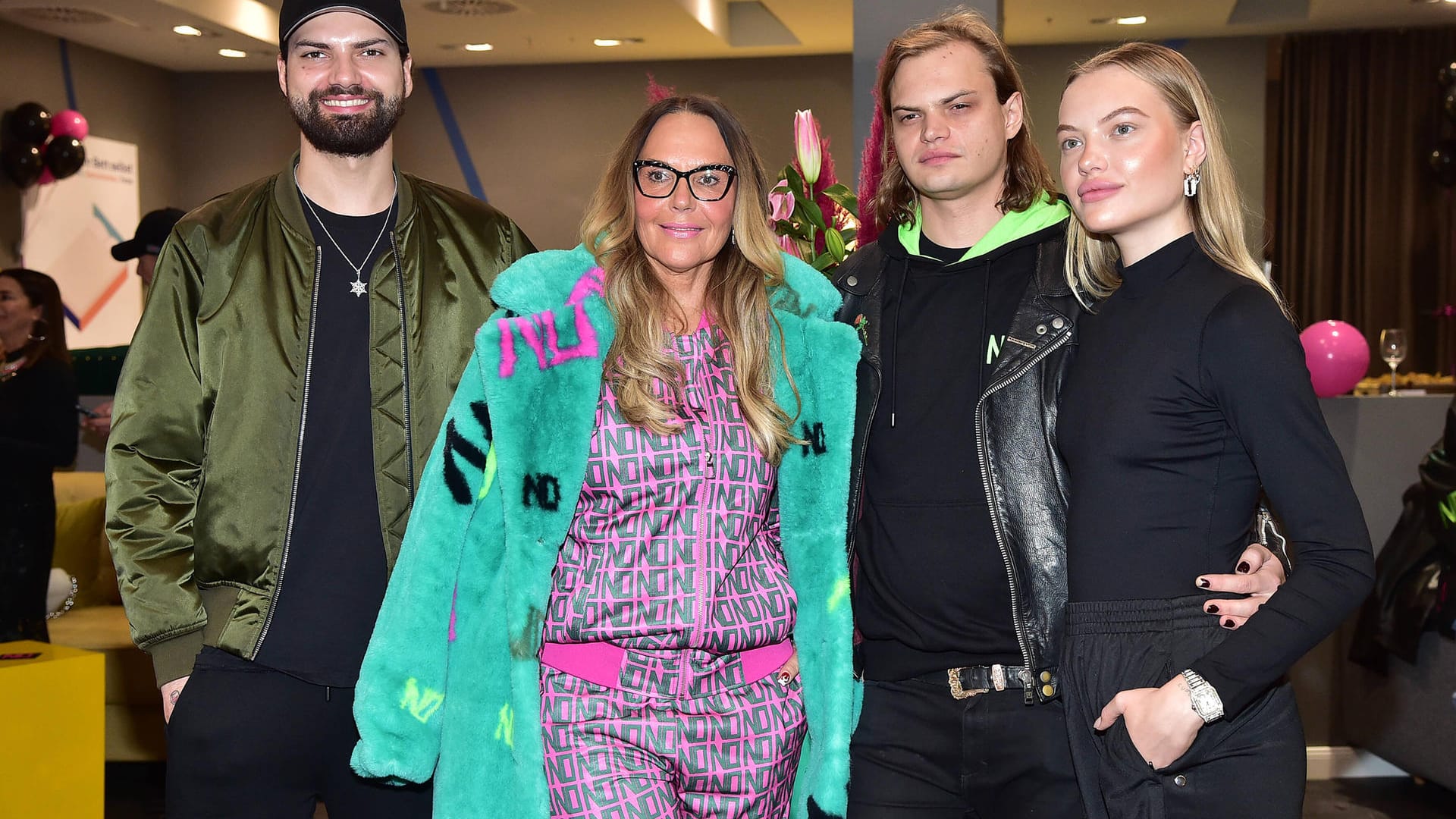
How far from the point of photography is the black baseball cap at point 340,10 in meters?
2.00

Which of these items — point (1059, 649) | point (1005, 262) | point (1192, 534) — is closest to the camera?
point (1192, 534)

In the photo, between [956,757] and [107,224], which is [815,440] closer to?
[956,757]

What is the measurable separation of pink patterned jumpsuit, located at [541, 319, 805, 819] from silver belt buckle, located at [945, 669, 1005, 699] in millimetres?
250

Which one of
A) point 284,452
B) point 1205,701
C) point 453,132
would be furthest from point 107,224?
point 1205,701

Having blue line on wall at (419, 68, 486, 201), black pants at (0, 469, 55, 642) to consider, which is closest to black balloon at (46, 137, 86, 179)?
blue line on wall at (419, 68, 486, 201)

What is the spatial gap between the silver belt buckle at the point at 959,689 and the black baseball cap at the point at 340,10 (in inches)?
51.7

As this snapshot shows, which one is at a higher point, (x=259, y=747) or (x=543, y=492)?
(x=543, y=492)

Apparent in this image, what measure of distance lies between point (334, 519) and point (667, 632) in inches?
22.2

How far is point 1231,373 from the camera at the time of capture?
1.51m

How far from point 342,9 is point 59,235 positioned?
8023mm

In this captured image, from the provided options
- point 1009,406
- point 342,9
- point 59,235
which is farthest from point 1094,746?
point 59,235

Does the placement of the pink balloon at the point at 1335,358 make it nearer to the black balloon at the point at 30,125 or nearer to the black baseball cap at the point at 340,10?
the black baseball cap at the point at 340,10

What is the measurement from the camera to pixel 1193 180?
1.67 metres

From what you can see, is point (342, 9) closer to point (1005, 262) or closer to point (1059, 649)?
point (1005, 262)
